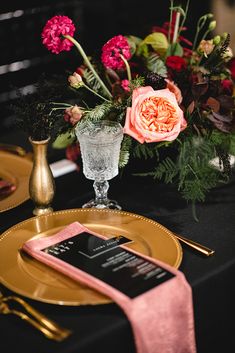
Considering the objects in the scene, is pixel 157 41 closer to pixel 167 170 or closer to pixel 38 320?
pixel 167 170

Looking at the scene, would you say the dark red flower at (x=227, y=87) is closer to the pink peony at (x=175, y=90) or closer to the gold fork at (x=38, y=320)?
the pink peony at (x=175, y=90)

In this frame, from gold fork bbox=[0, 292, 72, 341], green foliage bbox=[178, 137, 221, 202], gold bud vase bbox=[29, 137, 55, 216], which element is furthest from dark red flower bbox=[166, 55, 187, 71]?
gold fork bbox=[0, 292, 72, 341]

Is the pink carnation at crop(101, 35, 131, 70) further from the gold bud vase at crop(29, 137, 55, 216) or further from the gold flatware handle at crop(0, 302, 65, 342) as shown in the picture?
the gold flatware handle at crop(0, 302, 65, 342)

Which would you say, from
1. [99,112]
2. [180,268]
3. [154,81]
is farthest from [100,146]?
[180,268]

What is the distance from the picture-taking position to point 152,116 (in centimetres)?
120

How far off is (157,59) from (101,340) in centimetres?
80

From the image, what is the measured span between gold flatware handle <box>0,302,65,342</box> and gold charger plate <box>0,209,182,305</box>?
32 millimetres

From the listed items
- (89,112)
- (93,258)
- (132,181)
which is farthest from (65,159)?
(93,258)

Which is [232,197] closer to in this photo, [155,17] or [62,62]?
[62,62]

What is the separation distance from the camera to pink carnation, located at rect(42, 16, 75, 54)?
1237mm

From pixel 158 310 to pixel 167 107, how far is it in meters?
0.45

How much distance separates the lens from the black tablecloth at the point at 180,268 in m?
0.92

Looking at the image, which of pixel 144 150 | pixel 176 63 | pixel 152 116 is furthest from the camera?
pixel 176 63

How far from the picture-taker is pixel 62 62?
10.9 feet
